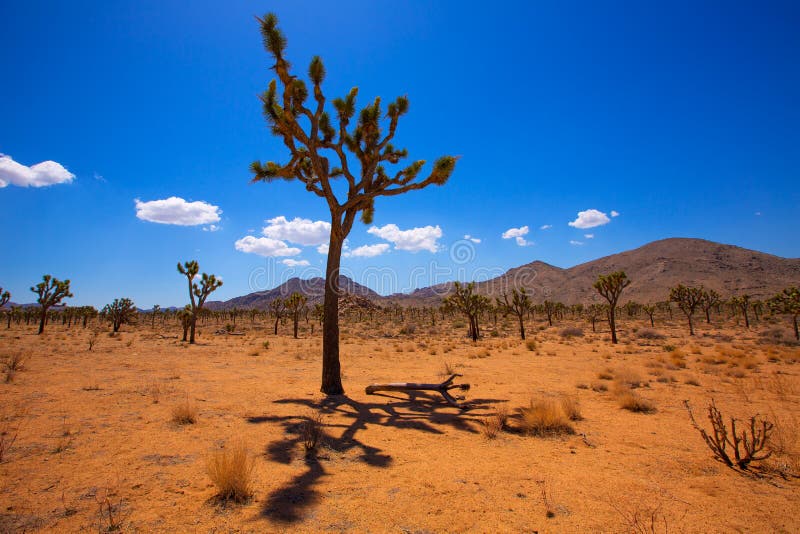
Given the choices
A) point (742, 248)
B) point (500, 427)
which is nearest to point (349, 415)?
point (500, 427)

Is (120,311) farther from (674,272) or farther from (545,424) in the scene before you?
(674,272)

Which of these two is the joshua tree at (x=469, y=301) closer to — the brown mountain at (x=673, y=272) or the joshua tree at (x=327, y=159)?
the joshua tree at (x=327, y=159)

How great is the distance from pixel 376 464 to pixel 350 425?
6.18 feet

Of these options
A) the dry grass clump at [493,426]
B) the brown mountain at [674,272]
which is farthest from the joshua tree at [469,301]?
the brown mountain at [674,272]

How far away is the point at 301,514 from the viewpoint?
134 inches

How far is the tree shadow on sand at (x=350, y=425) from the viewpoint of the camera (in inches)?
146

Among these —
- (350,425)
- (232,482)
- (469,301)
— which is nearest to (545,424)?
(350,425)

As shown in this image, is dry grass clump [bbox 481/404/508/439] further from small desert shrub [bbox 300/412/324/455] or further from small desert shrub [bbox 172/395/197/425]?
small desert shrub [bbox 172/395/197/425]

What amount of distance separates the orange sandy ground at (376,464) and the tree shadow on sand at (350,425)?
1.2 inches

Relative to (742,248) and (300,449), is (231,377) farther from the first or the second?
(742,248)

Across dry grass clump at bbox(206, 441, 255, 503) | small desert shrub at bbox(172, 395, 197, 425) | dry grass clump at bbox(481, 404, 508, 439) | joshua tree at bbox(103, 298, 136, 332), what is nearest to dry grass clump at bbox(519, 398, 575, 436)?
dry grass clump at bbox(481, 404, 508, 439)

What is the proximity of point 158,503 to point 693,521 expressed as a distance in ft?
17.1

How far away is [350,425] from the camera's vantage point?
656 centimetres

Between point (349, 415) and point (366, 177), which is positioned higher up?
point (366, 177)
